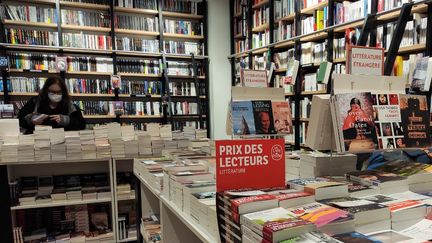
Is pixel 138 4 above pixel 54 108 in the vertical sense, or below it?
above

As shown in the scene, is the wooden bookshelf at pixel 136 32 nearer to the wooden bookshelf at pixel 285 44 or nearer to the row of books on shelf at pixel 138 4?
the row of books on shelf at pixel 138 4

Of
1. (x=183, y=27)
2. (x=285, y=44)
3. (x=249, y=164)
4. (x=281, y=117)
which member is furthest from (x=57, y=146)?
(x=183, y=27)

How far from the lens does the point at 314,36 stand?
14.3ft

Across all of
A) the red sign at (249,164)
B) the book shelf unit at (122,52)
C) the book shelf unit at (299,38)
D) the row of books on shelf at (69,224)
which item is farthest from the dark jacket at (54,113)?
the red sign at (249,164)

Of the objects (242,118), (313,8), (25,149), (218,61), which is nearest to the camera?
(242,118)

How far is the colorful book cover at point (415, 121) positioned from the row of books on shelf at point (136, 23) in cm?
488

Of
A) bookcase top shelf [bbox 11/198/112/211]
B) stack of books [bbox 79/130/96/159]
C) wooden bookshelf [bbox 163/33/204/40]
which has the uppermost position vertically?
wooden bookshelf [bbox 163/33/204/40]

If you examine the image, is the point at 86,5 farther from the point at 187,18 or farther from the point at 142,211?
the point at 142,211

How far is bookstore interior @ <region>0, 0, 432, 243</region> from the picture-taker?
46.1 inches

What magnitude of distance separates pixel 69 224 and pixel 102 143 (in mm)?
856

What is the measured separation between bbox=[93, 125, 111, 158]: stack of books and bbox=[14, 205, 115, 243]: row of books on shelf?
0.58m

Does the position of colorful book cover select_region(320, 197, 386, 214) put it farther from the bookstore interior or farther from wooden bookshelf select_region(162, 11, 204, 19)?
wooden bookshelf select_region(162, 11, 204, 19)

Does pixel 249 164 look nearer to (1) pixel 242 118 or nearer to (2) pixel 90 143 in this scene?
(1) pixel 242 118

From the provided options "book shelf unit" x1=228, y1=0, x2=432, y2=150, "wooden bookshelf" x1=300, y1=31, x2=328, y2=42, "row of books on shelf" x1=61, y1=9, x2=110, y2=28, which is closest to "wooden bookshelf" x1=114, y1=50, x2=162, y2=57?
"row of books on shelf" x1=61, y1=9, x2=110, y2=28
